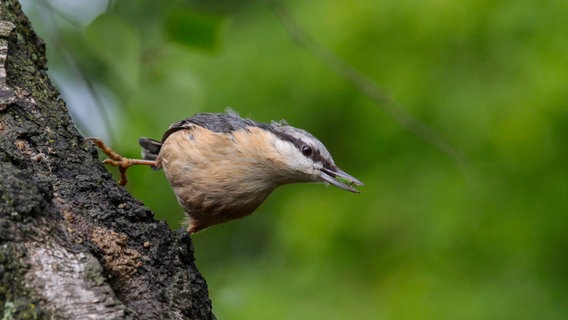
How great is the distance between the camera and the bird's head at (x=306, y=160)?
4105 millimetres

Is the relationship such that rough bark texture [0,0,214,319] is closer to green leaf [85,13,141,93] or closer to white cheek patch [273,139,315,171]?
green leaf [85,13,141,93]

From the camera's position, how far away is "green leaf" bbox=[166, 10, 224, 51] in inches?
139

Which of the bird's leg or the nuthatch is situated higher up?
the nuthatch

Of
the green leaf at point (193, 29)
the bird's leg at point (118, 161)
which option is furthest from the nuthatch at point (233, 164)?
the green leaf at point (193, 29)

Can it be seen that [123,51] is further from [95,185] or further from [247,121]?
[247,121]

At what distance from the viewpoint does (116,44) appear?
3.30 m

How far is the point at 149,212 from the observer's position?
2.61 meters

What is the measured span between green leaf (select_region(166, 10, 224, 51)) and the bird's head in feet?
2.82

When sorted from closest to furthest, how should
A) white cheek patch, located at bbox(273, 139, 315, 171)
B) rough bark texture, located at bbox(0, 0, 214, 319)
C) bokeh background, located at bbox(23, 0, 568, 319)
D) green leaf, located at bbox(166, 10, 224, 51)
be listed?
rough bark texture, located at bbox(0, 0, 214, 319) < green leaf, located at bbox(166, 10, 224, 51) < white cheek patch, located at bbox(273, 139, 315, 171) < bokeh background, located at bbox(23, 0, 568, 319)

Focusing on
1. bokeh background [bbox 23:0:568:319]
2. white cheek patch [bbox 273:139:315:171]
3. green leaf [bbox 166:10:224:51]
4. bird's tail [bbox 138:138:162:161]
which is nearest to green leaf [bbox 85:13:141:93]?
green leaf [bbox 166:10:224:51]

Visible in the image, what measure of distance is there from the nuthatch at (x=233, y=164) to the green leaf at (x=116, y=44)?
886 mm

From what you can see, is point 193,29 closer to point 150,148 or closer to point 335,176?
point 335,176

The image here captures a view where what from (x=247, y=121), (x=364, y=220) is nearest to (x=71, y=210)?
(x=247, y=121)

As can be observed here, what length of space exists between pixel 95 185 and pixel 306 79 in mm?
3994
